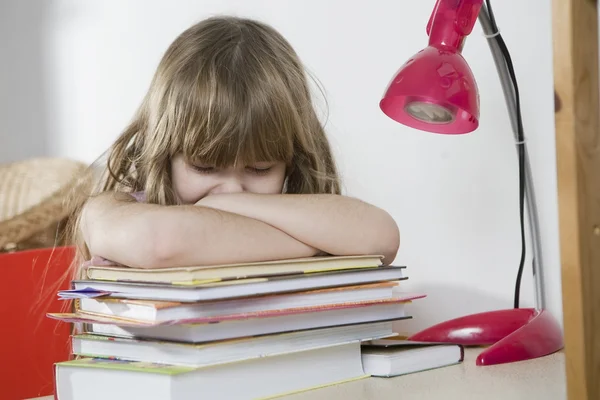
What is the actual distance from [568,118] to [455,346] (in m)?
0.45

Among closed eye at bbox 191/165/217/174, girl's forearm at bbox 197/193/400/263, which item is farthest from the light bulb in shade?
closed eye at bbox 191/165/217/174

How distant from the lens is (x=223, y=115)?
0.93 m

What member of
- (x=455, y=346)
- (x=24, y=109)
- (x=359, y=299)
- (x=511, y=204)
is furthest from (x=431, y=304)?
(x=24, y=109)

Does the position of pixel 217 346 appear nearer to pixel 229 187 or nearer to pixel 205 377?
pixel 205 377

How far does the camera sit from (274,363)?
0.71m

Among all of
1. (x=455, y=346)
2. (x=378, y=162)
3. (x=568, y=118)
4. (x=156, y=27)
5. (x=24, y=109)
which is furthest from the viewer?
(x=24, y=109)

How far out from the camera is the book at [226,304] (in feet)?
2.12

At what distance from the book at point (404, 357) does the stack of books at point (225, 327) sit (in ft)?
0.05

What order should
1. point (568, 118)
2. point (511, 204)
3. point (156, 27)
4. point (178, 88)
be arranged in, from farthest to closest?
1. point (156, 27)
2. point (511, 204)
3. point (178, 88)
4. point (568, 118)

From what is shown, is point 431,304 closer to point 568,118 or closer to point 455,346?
point 455,346

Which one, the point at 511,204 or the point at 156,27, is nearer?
the point at 511,204

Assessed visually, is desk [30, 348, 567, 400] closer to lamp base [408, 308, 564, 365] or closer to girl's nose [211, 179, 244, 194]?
lamp base [408, 308, 564, 365]

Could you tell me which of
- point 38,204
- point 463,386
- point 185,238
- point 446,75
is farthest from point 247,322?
point 38,204

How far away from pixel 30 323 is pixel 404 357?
65cm
